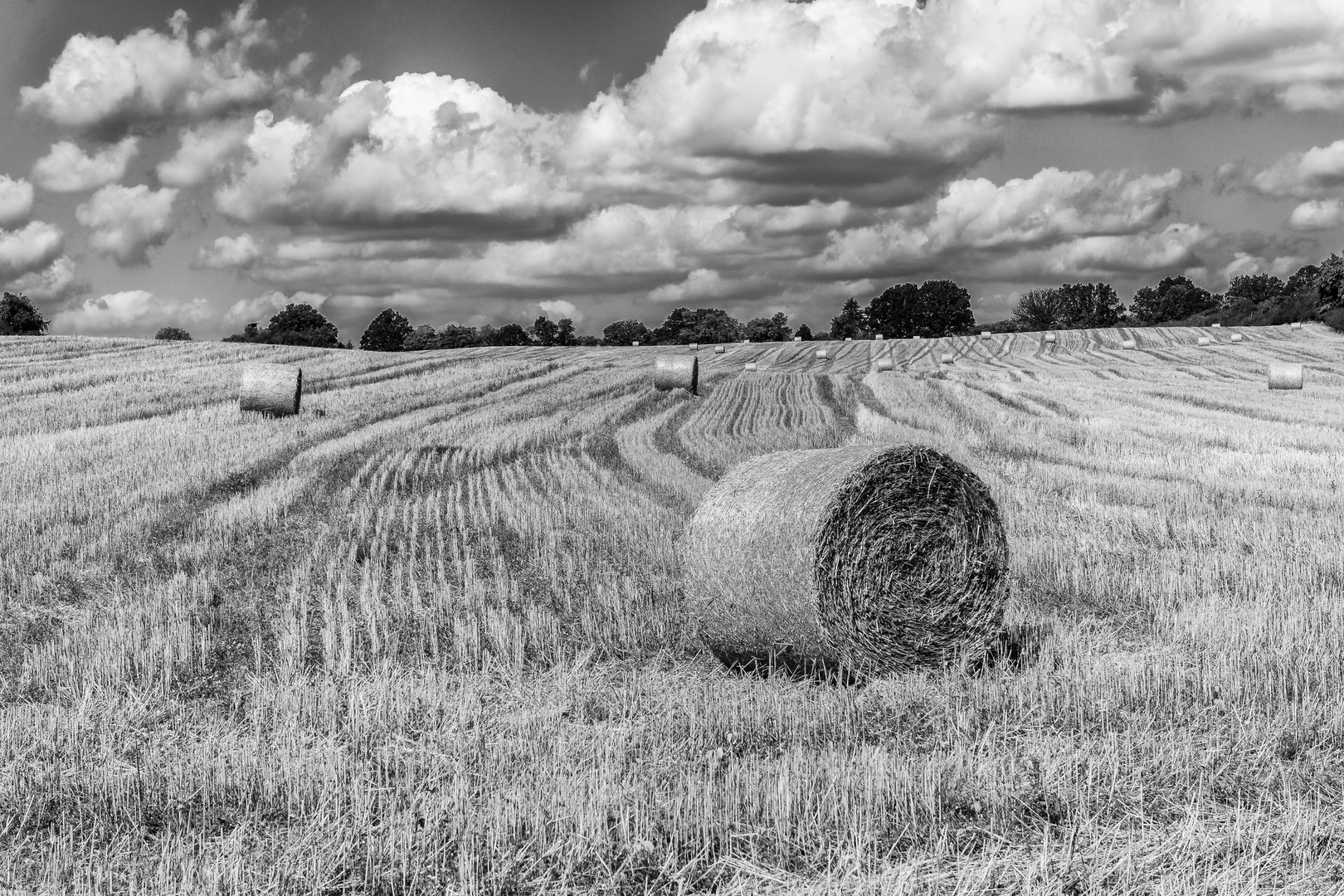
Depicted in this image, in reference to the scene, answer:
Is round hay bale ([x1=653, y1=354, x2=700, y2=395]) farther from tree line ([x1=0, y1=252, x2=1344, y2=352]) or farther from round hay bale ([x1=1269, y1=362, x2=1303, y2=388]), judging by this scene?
tree line ([x1=0, y1=252, x2=1344, y2=352])

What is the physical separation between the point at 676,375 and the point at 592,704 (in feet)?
90.4

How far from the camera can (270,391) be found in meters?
25.1

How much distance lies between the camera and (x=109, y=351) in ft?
127

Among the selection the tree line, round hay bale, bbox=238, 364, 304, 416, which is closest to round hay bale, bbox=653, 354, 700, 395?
round hay bale, bbox=238, 364, 304, 416

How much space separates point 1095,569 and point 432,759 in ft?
21.9

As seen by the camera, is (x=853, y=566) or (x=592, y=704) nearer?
Result: (x=592, y=704)

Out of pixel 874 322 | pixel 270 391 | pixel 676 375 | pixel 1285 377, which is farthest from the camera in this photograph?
pixel 874 322

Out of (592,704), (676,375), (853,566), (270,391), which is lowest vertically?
(592,704)

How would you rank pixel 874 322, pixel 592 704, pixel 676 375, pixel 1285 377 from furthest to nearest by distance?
pixel 874 322 → pixel 676 375 → pixel 1285 377 → pixel 592 704

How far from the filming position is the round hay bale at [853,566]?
25.4ft

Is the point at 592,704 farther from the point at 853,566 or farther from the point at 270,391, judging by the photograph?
the point at 270,391

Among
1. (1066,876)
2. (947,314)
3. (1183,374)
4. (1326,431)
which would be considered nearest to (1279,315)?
(1183,374)

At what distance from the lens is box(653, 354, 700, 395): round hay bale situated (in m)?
34.2

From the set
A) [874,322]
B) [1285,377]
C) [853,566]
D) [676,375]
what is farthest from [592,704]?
[874,322]
